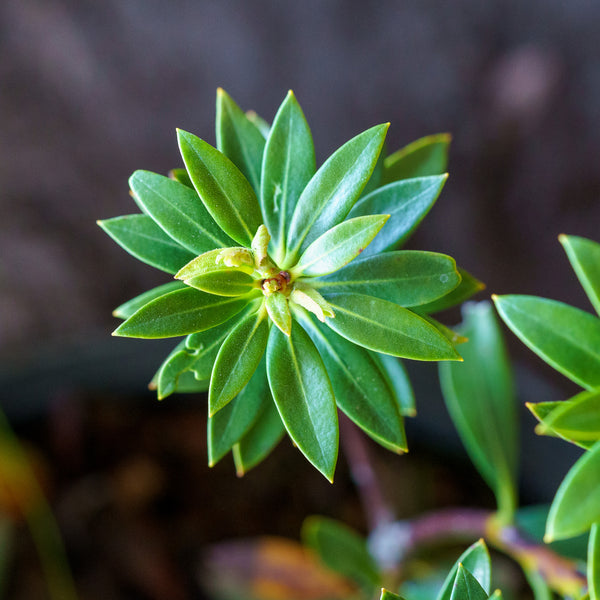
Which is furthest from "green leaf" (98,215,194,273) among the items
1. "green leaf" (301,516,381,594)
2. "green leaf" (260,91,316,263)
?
"green leaf" (301,516,381,594)

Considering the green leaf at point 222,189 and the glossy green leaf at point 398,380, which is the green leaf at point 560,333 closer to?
the glossy green leaf at point 398,380

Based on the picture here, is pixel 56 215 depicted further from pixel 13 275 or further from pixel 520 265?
pixel 520 265

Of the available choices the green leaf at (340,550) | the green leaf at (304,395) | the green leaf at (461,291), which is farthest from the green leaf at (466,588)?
the green leaf at (340,550)

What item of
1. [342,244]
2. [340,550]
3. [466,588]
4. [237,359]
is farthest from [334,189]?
[340,550]

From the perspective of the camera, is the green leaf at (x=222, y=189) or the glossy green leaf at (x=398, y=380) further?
the glossy green leaf at (x=398, y=380)

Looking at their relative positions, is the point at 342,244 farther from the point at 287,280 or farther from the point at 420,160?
the point at 420,160

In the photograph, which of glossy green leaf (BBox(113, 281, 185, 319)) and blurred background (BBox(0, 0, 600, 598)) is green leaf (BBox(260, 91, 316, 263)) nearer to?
glossy green leaf (BBox(113, 281, 185, 319))
